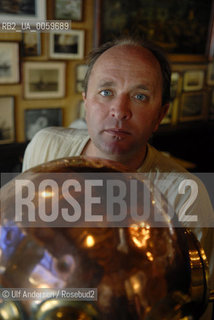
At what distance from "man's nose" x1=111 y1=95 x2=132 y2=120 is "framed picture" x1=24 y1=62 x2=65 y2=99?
222cm

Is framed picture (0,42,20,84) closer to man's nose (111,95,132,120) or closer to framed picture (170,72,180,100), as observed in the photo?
framed picture (170,72,180,100)

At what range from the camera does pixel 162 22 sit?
142 inches

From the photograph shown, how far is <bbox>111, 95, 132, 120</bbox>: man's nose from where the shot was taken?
0.84 metres

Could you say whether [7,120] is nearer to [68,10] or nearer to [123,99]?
[68,10]

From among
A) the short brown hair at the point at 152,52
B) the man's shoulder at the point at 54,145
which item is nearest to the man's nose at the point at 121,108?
the short brown hair at the point at 152,52

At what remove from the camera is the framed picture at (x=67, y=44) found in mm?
2927

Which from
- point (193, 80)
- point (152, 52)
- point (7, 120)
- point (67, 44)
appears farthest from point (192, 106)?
point (152, 52)

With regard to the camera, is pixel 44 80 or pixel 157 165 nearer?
pixel 157 165

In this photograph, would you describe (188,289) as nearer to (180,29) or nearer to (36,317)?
(36,317)

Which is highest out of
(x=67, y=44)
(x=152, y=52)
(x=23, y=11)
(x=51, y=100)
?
(x=23, y=11)

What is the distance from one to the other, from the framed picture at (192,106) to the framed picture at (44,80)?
1.83m

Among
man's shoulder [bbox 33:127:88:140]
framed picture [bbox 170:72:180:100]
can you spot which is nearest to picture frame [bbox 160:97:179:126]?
framed picture [bbox 170:72:180:100]

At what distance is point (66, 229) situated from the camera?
0.99 ft

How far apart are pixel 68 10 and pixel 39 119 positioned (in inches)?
40.5
